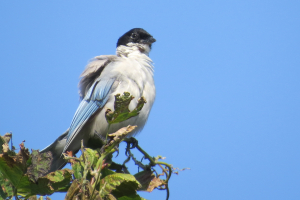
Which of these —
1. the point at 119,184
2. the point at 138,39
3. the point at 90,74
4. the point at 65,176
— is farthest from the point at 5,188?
the point at 138,39

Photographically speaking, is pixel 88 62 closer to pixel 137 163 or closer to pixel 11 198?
pixel 137 163

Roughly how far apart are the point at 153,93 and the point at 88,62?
1021 mm

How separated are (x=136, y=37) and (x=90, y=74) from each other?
144 centimetres

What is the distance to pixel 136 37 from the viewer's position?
6336 mm

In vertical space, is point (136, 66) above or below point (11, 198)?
above

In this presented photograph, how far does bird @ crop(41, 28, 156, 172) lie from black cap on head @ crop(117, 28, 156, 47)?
0.86m

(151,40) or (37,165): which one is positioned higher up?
(151,40)

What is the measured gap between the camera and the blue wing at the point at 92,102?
15.3ft

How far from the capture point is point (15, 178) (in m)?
2.06

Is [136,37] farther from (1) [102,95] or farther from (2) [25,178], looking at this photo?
(2) [25,178]

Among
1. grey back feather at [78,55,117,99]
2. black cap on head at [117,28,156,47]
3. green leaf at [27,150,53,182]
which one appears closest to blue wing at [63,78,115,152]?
grey back feather at [78,55,117,99]

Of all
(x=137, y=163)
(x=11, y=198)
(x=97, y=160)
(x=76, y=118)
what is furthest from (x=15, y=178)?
(x=76, y=118)

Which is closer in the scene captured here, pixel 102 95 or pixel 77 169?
pixel 77 169

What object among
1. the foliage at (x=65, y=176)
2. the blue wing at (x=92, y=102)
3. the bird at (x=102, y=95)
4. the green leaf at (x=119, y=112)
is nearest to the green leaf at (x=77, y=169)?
the foliage at (x=65, y=176)
